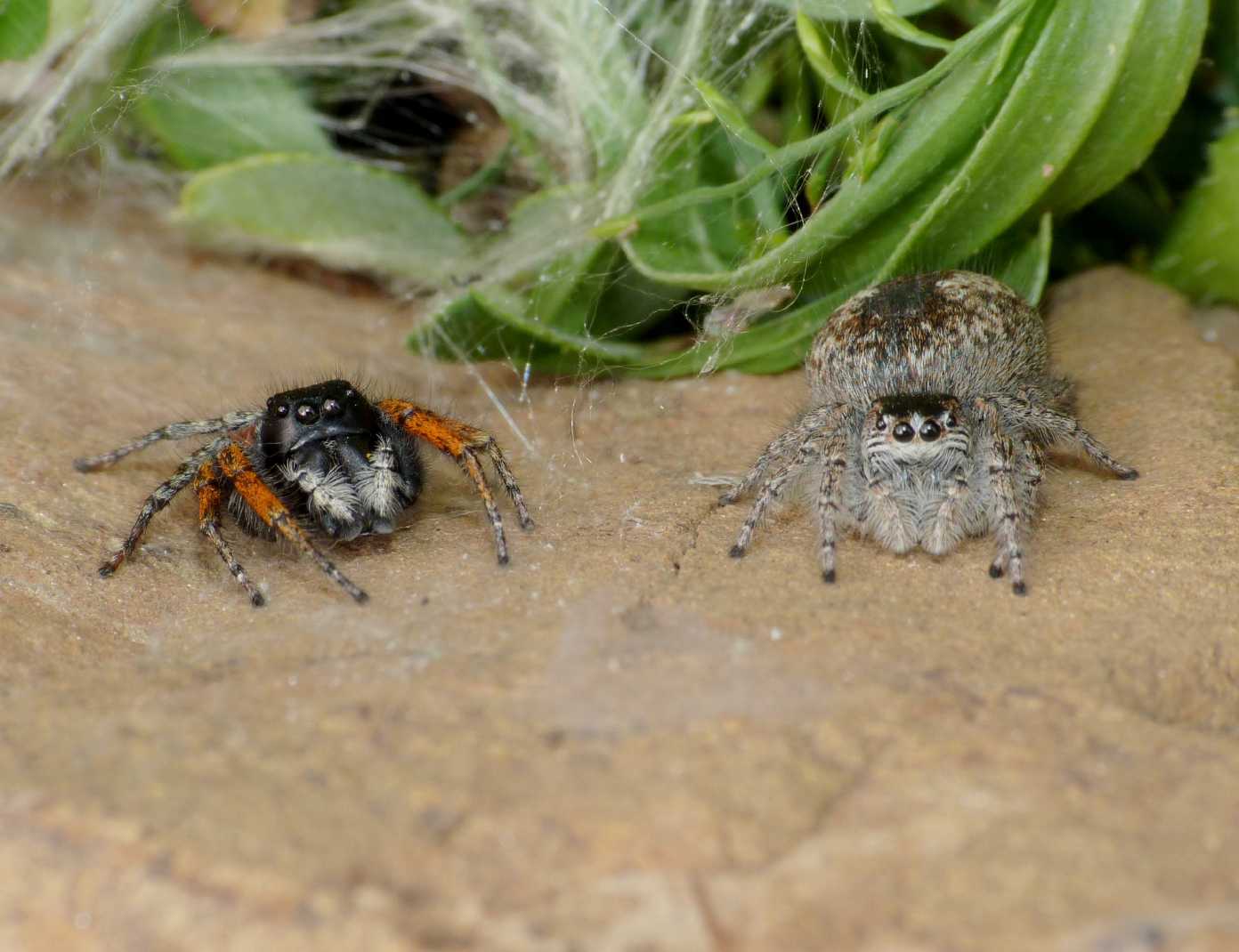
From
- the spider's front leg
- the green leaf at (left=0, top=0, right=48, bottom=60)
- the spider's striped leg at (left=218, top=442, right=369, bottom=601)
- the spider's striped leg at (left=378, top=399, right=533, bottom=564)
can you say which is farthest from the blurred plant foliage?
the spider's striped leg at (left=218, top=442, right=369, bottom=601)

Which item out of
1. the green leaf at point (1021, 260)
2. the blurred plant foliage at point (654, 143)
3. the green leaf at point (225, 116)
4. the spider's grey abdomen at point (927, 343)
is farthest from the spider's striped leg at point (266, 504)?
the green leaf at point (1021, 260)

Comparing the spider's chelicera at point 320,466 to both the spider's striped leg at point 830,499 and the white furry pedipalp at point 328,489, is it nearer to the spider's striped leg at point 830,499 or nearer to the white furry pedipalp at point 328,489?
the white furry pedipalp at point 328,489

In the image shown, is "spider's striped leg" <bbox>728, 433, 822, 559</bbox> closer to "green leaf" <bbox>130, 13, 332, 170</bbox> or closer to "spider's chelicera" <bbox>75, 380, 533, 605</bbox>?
"spider's chelicera" <bbox>75, 380, 533, 605</bbox>

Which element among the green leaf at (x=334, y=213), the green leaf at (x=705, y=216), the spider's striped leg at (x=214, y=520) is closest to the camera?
the spider's striped leg at (x=214, y=520)

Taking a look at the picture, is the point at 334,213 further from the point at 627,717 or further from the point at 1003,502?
the point at 627,717

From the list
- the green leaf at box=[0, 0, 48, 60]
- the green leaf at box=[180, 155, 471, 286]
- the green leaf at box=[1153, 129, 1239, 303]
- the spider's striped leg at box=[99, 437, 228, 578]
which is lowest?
the green leaf at box=[1153, 129, 1239, 303]

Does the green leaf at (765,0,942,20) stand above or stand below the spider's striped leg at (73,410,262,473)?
above

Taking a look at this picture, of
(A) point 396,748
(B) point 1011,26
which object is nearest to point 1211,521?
(B) point 1011,26
